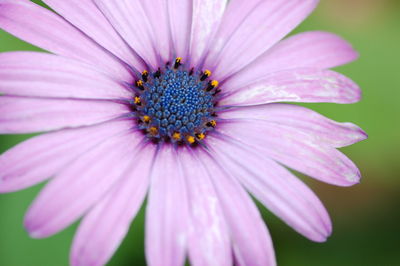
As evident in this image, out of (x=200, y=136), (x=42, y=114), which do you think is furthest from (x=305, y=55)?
(x=42, y=114)

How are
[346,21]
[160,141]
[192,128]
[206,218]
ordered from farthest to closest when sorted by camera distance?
[346,21]
[192,128]
[160,141]
[206,218]

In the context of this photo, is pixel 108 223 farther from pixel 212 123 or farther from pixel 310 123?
pixel 310 123

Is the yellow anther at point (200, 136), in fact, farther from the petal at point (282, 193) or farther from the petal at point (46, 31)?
the petal at point (46, 31)

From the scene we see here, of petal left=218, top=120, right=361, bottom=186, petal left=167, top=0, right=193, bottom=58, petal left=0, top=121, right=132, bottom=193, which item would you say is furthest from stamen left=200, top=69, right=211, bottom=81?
petal left=0, top=121, right=132, bottom=193

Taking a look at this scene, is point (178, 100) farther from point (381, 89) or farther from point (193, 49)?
point (381, 89)

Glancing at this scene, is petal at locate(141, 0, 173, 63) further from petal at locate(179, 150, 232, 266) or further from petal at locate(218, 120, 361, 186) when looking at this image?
petal at locate(179, 150, 232, 266)

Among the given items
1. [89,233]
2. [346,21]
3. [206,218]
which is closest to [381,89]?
[346,21]

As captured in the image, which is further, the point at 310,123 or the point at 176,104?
the point at 176,104
